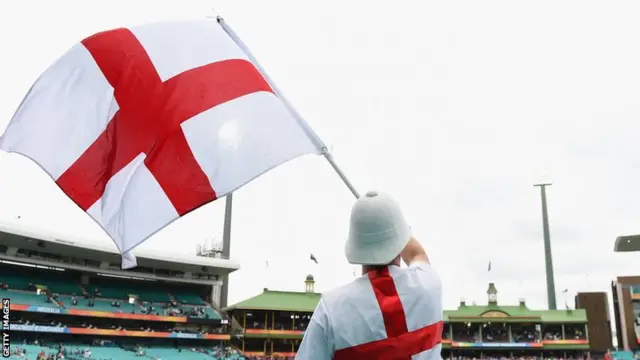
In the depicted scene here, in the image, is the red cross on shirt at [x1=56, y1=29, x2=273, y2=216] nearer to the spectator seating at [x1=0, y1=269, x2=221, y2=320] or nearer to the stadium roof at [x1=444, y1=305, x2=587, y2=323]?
the spectator seating at [x1=0, y1=269, x2=221, y2=320]

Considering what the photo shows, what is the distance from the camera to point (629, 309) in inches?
1892

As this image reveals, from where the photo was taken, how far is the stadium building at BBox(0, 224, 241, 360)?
123ft

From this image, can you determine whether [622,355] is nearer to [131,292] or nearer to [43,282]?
[131,292]

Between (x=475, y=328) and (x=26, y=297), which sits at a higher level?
(x=26, y=297)

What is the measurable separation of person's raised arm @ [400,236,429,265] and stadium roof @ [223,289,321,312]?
46.4 metres

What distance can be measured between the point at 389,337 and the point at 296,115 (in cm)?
200

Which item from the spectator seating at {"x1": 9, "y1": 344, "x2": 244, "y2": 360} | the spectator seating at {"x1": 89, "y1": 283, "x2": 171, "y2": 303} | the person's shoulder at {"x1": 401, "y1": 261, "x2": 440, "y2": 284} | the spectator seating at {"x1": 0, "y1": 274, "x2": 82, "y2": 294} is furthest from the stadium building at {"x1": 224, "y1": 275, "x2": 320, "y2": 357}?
the person's shoulder at {"x1": 401, "y1": 261, "x2": 440, "y2": 284}

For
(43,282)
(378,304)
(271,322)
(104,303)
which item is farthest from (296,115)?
(271,322)

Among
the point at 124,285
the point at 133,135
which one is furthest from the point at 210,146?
the point at 124,285

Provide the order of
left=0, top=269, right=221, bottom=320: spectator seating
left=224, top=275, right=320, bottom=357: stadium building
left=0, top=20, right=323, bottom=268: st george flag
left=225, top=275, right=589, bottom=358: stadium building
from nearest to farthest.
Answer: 1. left=0, top=20, right=323, bottom=268: st george flag
2. left=0, top=269, right=221, bottom=320: spectator seating
3. left=224, top=275, right=320, bottom=357: stadium building
4. left=225, top=275, right=589, bottom=358: stadium building

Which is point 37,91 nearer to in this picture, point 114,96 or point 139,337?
point 114,96

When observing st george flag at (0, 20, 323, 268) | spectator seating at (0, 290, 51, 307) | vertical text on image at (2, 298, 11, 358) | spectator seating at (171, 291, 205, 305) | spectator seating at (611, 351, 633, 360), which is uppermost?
spectator seating at (171, 291, 205, 305)

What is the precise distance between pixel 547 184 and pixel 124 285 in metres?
44.5

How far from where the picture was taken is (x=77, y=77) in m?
4.39
